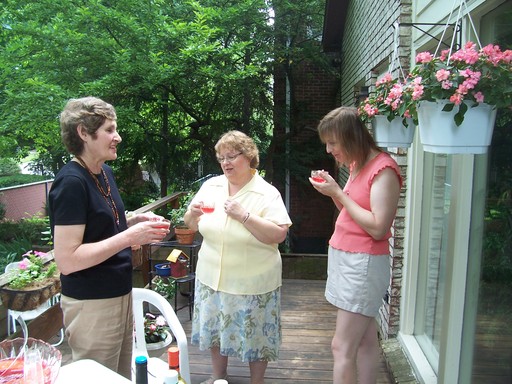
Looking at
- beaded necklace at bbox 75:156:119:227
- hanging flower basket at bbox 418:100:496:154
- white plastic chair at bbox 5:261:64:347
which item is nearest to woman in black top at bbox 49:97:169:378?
beaded necklace at bbox 75:156:119:227

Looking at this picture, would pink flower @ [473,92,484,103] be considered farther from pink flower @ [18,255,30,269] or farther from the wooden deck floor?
pink flower @ [18,255,30,269]

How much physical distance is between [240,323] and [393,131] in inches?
46.8

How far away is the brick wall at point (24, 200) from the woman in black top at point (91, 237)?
9.03 meters

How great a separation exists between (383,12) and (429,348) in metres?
2.54

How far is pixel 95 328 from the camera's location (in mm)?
1687

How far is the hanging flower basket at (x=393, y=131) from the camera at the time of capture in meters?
1.91

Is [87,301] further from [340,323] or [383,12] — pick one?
[383,12]

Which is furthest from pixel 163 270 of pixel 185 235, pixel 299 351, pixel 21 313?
pixel 299 351

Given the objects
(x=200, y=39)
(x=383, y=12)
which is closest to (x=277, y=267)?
(x=383, y=12)

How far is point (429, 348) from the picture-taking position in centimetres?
267

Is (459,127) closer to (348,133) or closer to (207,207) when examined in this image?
(348,133)

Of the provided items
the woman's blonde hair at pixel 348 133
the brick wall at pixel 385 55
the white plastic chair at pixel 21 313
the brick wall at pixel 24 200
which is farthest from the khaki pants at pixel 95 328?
the brick wall at pixel 24 200

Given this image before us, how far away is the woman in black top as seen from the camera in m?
1.57

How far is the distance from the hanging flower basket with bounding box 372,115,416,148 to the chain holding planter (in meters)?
0.53
